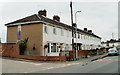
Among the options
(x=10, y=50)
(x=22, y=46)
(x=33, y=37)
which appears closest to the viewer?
(x=10, y=50)

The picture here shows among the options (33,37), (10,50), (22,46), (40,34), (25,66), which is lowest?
(25,66)


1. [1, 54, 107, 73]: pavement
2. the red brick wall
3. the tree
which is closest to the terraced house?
the tree

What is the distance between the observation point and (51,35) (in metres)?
27.2

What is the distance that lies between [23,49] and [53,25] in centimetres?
680

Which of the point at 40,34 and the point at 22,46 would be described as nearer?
the point at 22,46

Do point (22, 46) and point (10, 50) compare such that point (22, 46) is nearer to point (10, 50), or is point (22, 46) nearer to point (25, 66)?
point (10, 50)

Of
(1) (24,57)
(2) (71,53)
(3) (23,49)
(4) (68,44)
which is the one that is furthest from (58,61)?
(4) (68,44)

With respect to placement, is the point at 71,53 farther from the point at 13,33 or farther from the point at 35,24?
the point at 13,33

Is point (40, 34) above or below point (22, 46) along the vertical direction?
above

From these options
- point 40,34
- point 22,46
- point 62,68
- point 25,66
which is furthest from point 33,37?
point 62,68

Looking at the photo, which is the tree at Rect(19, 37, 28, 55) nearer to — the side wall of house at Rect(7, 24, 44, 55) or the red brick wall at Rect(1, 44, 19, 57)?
the side wall of house at Rect(7, 24, 44, 55)

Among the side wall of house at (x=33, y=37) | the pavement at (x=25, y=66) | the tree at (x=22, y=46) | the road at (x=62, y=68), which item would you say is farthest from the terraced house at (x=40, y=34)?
the road at (x=62, y=68)

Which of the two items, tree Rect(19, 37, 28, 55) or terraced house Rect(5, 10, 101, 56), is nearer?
tree Rect(19, 37, 28, 55)

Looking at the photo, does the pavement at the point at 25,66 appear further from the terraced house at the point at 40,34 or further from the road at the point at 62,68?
the terraced house at the point at 40,34
